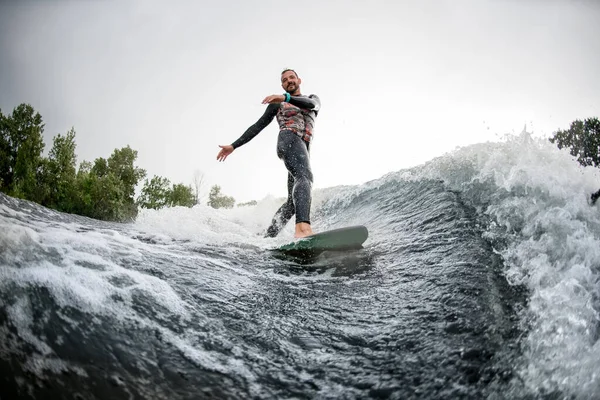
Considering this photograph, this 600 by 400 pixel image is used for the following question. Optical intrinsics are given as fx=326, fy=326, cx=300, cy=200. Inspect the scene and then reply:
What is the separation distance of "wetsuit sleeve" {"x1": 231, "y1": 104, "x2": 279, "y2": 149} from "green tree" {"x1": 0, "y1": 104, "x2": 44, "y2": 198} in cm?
1489

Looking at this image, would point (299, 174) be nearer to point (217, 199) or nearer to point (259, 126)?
point (259, 126)

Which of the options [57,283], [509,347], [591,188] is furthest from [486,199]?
[57,283]

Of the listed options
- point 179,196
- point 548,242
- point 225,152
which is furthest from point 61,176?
point 548,242

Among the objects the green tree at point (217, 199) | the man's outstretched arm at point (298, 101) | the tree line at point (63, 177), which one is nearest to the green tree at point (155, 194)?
the tree line at point (63, 177)

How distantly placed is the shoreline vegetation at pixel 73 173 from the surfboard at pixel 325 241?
1520 centimetres

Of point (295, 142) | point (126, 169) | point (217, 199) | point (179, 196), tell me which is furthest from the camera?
point (217, 199)

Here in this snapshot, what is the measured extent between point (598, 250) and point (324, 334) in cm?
163

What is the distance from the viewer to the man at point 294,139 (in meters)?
3.27

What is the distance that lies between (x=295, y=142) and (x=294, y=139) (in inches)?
1.8

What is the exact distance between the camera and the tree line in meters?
14.5

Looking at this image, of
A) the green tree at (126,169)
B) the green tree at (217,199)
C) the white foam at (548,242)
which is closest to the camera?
the white foam at (548,242)

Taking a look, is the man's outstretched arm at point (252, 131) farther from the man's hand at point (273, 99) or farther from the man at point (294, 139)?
the man's hand at point (273, 99)

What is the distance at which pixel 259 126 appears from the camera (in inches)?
164

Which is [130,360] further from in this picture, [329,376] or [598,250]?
[598,250]
